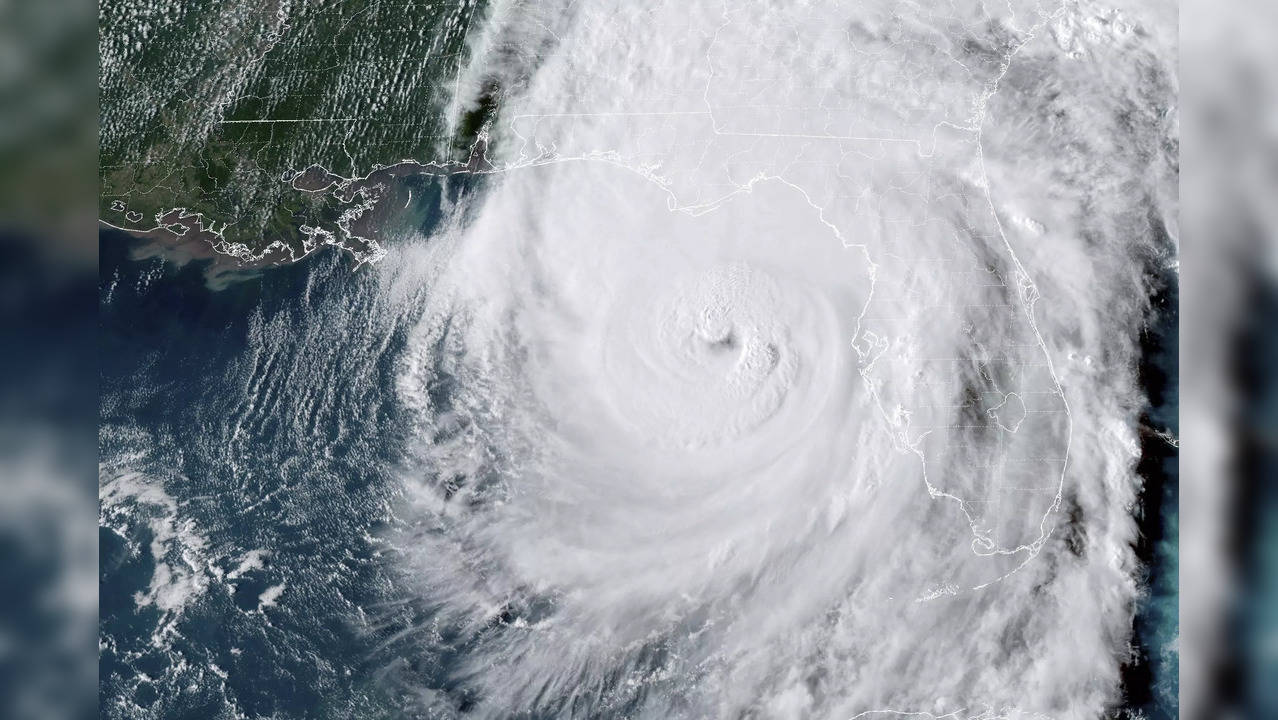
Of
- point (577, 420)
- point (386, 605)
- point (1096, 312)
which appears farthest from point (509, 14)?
point (1096, 312)

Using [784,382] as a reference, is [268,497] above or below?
below

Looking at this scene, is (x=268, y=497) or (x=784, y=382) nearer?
(x=784, y=382)

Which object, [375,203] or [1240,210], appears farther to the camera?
[375,203]

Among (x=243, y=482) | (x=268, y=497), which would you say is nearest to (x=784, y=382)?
(x=268, y=497)

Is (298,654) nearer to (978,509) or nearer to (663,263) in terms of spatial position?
(663,263)

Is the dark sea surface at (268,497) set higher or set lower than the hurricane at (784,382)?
lower

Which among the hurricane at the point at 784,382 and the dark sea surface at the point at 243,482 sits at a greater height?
the hurricane at the point at 784,382

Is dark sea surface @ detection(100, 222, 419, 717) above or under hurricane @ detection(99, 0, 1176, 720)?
under

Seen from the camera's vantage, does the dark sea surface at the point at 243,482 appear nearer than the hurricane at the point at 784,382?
No

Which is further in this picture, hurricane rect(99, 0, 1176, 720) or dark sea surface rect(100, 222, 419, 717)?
dark sea surface rect(100, 222, 419, 717)

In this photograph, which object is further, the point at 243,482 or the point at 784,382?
the point at 243,482

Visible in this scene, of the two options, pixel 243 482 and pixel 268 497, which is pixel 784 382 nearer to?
pixel 268 497
